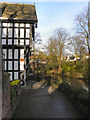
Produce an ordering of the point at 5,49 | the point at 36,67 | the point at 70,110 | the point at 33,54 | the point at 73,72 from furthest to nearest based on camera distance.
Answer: the point at 36,67 < the point at 33,54 < the point at 73,72 < the point at 5,49 < the point at 70,110

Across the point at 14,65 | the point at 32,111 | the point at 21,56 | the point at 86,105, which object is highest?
the point at 21,56

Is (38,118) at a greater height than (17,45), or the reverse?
(17,45)

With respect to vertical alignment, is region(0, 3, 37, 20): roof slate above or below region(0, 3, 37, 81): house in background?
above

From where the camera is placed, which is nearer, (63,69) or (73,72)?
(73,72)

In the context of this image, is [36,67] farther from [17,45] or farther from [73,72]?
[17,45]

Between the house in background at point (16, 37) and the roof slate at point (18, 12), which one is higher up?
the roof slate at point (18, 12)

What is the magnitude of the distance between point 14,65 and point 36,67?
7799 mm

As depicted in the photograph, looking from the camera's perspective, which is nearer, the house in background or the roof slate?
the house in background

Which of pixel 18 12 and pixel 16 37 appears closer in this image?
pixel 16 37

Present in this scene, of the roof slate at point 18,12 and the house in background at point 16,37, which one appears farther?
the roof slate at point 18,12

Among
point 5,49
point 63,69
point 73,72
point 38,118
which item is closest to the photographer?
point 38,118

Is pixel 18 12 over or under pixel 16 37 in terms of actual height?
over

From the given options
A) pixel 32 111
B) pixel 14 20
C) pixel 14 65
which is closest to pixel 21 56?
pixel 14 65

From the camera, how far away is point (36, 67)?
15773 millimetres
